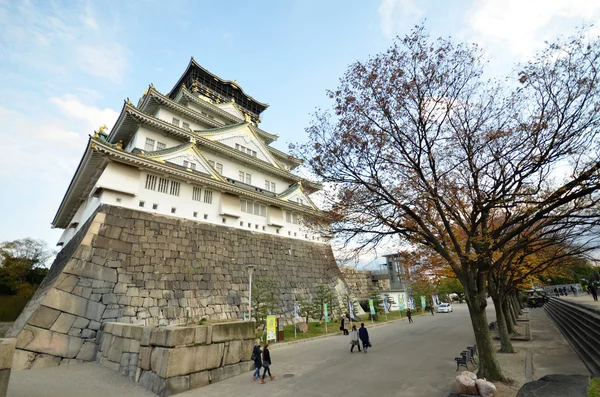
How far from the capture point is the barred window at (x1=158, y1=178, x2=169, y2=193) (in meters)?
16.7

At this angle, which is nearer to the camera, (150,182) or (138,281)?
(138,281)

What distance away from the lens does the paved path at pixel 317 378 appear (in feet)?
24.7

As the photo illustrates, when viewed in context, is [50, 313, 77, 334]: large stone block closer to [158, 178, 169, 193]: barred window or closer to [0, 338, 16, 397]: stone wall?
[0, 338, 16, 397]: stone wall

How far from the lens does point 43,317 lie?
1080cm

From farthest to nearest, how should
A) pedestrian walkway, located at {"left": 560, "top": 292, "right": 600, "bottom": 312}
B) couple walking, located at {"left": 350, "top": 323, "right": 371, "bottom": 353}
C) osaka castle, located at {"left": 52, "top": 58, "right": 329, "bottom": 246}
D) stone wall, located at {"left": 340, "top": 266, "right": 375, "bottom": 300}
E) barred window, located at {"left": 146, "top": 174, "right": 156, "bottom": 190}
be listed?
stone wall, located at {"left": 340, "top": 266, "right": 375, "bottom": 300} < barred window, located at {"left": 146, "top": 174, "right": 156, "bottom": 190} < osaka castle, located at {"left": 52, "top": 58, "right": 329, "bottom": 246} < pedestrian walkway, located at {"left": 560, "top": 292, "right": 600, "bottom": 312} < couple walking, located at {"left": 350, "top": 323, "right": 371, "bottom": 353}

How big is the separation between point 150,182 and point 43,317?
806 centimetres

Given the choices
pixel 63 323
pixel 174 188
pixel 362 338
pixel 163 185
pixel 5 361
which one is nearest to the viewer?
pixel 5 361

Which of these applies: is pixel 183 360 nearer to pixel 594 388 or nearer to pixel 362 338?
pixel 362 338

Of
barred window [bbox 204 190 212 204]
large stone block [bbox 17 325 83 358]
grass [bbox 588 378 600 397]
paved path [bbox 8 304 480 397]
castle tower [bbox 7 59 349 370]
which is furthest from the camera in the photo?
barred window [bbox 204 190 212 204]

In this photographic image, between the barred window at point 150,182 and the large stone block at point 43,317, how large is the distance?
742 centimetres

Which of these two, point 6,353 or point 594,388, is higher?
point 6,353

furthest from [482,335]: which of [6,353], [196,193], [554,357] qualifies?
[196,193]

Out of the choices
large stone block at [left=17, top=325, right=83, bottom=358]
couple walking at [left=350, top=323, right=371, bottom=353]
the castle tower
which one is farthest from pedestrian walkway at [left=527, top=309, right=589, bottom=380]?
large stone block at [left=17, top=325, right=83, bottom=358]

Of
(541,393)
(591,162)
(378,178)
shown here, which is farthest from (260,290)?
(591,162)
